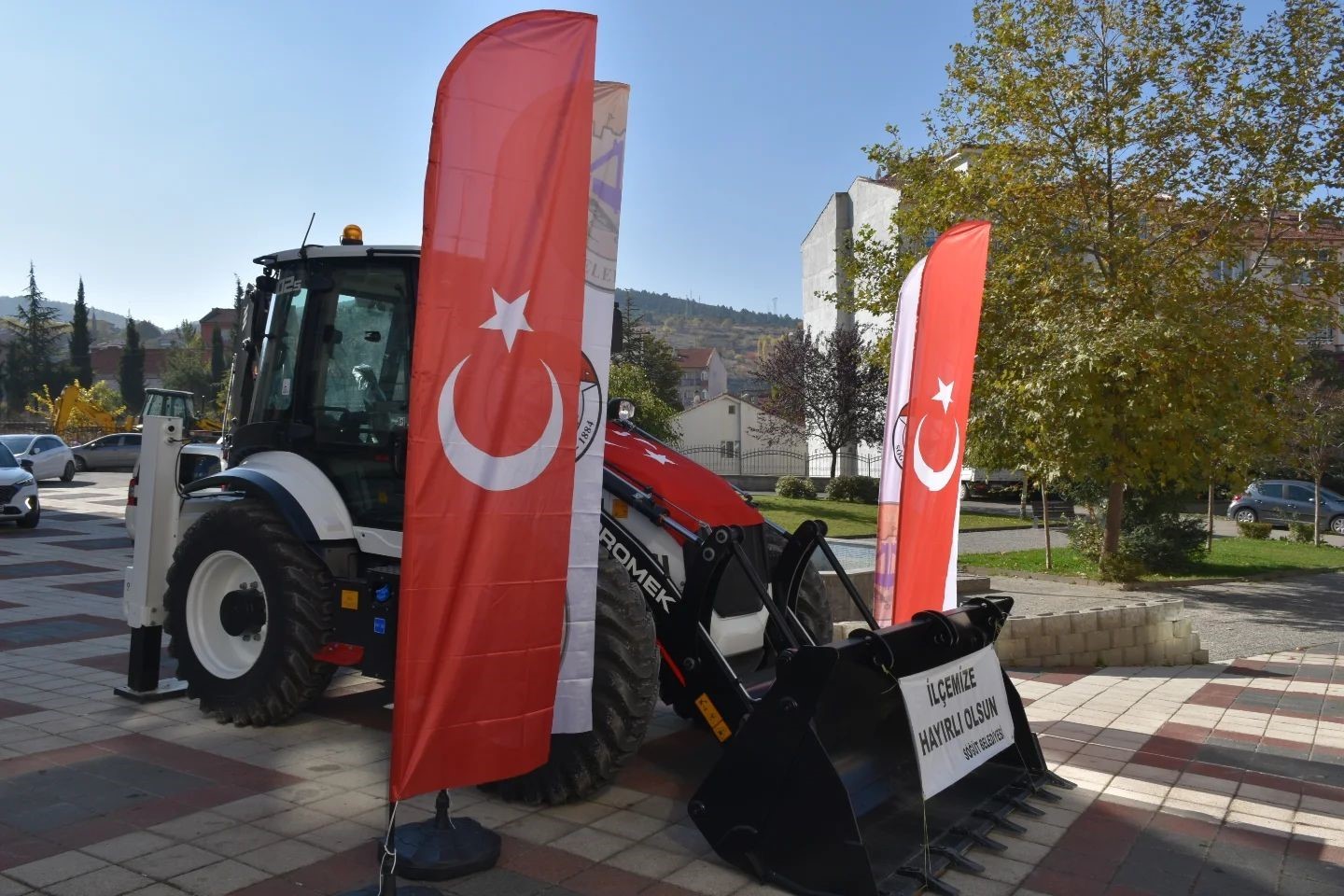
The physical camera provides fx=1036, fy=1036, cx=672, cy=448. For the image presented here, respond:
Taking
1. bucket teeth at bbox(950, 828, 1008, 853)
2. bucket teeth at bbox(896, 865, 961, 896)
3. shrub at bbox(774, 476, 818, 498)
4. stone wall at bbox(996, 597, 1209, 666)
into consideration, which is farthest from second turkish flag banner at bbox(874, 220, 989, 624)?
shrub at bbox(774, 476, 818, 498)

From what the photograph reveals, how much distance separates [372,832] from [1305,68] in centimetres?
1582

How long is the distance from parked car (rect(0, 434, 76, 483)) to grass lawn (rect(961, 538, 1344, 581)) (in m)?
24.3

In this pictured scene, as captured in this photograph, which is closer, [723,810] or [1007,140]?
[723,810]

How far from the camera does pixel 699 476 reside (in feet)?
18.6

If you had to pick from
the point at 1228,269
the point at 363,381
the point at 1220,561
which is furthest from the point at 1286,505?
the point at 363,381

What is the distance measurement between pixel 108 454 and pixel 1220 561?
33.3 metres

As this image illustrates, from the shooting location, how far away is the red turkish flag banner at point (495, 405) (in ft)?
11.3

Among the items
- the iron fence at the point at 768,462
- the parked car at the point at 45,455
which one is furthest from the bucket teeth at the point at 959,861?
the iron fence at the point at 768,462

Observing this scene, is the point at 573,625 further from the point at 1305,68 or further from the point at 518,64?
the point at 1305,68

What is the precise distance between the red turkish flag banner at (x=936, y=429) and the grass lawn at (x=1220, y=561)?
1038 centimetres

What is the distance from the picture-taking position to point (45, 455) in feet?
93.0

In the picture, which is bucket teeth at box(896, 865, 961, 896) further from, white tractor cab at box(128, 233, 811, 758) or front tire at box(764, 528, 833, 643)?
front tire at box(764, 528, 833, 643)

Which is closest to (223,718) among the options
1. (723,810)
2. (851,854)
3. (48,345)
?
(723,810)

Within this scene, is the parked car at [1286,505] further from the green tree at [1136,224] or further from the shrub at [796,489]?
the green tree at [1136,224]
